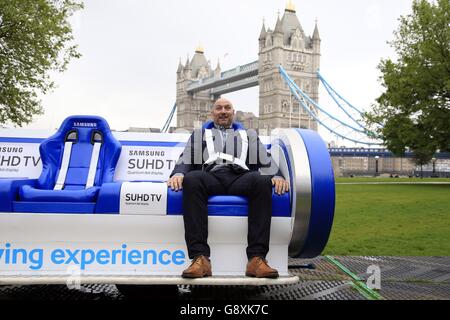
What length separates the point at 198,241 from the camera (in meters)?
2.87

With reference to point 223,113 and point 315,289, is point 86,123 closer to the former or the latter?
point 223,113

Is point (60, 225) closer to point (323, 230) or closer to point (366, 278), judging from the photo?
point (323, 230)

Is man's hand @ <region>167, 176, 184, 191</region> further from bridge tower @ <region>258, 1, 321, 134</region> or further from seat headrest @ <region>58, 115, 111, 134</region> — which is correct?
bridge tower @ <region>258, 1, 321, 134</region>

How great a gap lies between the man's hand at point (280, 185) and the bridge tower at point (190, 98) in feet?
419

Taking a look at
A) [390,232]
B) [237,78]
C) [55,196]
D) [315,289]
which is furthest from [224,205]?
[237,78]

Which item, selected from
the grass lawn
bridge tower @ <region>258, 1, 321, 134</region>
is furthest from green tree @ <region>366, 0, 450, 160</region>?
bridge tower @ <region>258, 1, 321, 134</region>

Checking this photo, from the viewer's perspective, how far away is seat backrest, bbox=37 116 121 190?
3.44m

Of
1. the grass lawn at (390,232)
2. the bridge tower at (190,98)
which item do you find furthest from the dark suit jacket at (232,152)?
the bridge tower at (190,98)

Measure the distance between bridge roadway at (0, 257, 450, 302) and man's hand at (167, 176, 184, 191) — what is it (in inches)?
30.6

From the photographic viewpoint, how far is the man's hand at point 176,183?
300 centimetres

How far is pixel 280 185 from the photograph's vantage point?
9.84 feet
